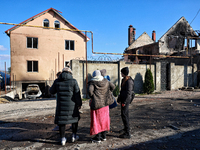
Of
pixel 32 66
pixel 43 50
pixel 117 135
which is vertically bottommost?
pixel 117 135

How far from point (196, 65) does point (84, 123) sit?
1553 centimetres

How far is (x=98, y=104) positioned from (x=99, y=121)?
0.43 m

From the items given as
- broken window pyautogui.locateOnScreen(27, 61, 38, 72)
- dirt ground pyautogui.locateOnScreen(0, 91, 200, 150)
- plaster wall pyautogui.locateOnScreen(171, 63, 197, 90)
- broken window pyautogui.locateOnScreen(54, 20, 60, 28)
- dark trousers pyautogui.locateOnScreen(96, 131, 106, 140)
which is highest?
broken window pyautogui.locateOnScreen(54, 20, 60, 28)

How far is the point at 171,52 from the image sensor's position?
2311cm

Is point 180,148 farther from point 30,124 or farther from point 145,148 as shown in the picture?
point 30,124

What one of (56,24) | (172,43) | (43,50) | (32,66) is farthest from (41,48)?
(172,43)

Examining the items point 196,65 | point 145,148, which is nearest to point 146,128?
point 145,148

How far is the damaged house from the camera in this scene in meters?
14.2

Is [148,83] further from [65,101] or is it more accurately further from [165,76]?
[65,101]

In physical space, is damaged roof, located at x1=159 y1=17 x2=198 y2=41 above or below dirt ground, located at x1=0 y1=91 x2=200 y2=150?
above

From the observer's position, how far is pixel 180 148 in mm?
3170

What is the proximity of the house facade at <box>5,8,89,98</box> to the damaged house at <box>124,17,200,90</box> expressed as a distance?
915 cm

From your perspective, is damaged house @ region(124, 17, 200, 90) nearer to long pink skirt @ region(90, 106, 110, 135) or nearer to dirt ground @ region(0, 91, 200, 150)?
dirt ground @ region(0, 91, 200, 150)

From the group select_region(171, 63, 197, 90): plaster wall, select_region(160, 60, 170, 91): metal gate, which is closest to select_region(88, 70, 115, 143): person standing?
select_region(160, 60, 170, 91): metal gate
